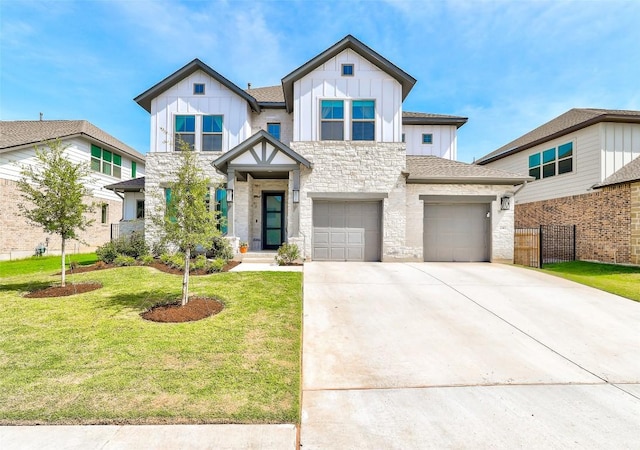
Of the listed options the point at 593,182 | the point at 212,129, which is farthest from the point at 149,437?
the point at 593,182

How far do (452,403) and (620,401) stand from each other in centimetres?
206

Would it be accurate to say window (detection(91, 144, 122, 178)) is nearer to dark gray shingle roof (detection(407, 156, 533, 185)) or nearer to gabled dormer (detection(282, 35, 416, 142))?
gabled dormer (detection(282, 35, 416, 142))

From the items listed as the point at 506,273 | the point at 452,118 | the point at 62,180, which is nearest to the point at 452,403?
the point at 506,273

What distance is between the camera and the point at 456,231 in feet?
41.3

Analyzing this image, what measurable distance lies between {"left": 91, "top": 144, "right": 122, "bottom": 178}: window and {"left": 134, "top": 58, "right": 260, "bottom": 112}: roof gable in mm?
8878

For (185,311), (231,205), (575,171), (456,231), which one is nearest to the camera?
(185,311)

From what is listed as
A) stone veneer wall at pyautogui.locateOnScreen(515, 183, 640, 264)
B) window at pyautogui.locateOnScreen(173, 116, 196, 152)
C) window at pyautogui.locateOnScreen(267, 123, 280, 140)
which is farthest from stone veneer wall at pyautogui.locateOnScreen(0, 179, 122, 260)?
stone veneer wall at pyautogui.locateOnScreen(515, 183, 640, 264)

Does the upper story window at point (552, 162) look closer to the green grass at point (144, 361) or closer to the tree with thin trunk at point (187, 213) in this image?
the green grass at point (144, 361)

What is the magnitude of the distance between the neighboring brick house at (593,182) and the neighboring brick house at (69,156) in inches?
859

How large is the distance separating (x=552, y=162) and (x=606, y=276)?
8.22 meters

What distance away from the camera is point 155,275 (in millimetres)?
9180

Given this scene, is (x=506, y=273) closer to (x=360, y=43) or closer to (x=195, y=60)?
(x=360, y=43)

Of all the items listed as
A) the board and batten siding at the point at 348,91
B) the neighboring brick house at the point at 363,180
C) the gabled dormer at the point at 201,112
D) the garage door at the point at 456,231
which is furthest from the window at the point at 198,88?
the garage door at the point at 456,231

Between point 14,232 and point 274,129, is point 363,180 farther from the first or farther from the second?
point 14,232
